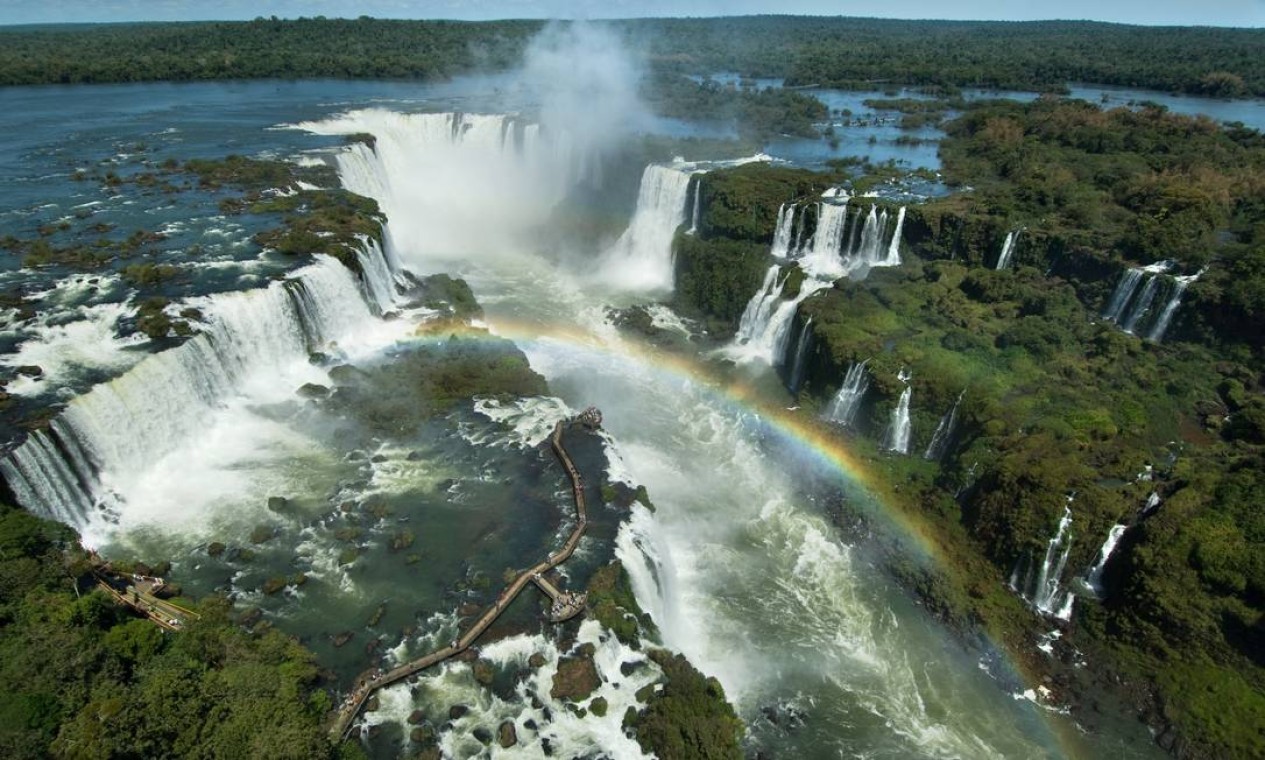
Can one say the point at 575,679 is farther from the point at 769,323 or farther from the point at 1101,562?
the point at 769,323

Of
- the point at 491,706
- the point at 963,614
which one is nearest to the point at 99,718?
→ the point at 491,706

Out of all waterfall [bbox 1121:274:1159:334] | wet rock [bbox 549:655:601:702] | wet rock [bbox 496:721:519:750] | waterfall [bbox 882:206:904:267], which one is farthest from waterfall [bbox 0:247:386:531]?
waterfall [bbox 1121:274:1159:334]

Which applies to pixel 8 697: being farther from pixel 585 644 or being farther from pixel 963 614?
pixel 963 614

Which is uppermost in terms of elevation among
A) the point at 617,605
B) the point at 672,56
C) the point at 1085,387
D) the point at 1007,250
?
the point at 672,56

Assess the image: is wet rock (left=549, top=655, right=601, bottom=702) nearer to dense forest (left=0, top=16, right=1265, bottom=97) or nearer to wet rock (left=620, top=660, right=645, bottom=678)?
wet rock (left=620, top=660, right=645, bottom=678)

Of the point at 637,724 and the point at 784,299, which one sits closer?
the point at 637,724

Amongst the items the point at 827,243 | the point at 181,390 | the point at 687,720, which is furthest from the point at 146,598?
the point at 827,243

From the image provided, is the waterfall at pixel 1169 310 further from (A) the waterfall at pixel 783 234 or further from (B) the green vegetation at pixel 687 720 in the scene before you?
(B) the green vegetation at pixel 687 720
